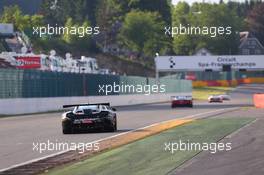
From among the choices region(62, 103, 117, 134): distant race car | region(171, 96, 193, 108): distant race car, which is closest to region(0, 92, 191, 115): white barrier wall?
region(171, 96, 193, 108): distant race car

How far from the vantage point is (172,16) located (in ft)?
552

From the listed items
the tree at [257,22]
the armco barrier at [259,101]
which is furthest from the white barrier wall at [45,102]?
the tree at [257,22]

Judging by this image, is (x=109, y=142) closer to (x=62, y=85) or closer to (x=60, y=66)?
(x=62, y=85)

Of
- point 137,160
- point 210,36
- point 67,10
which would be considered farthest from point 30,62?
point 67,10

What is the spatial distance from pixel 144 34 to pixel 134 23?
13.3 ft

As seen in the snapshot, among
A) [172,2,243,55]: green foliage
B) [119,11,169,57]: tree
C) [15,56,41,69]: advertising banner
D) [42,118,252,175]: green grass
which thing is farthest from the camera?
[172,2,243,55]: green foliage

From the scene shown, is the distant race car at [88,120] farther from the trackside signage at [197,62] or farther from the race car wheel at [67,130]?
the trackside signage at [197,62]

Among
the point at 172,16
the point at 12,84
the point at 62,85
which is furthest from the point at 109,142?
the point at 172,16

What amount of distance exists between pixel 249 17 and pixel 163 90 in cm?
11108

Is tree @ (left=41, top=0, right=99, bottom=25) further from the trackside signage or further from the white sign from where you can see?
the trackside signage

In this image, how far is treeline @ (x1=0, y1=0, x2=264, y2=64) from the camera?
115188 millimetres

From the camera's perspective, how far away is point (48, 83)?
48.2 m

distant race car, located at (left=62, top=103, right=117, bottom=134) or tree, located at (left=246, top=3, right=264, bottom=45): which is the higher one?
tree, located at (left=246, top=3, right=264, bottom=45)

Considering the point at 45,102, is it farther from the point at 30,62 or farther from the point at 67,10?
the point at 67,10
